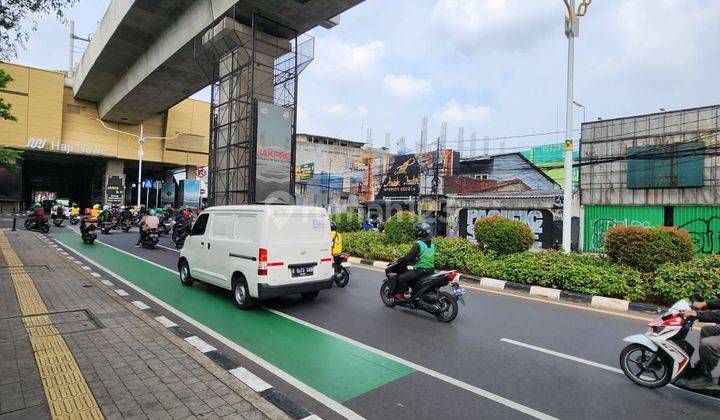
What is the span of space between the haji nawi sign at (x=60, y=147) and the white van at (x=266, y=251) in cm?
3455

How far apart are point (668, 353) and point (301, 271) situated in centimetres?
510

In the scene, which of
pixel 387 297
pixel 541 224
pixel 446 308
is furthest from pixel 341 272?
pixel 541 224

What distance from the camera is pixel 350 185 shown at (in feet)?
133

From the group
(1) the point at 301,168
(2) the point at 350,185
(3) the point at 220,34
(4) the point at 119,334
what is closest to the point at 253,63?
(3) the point at 220,34

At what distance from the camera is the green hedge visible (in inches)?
284

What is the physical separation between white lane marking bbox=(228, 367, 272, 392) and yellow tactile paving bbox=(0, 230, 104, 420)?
121 cm

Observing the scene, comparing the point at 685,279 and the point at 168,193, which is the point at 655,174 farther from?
the point at 168,193

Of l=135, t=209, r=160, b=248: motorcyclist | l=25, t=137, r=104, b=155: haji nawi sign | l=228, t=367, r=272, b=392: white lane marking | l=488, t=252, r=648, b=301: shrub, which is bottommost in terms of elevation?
l=228, t=367, r=272, b=392: white lane marking

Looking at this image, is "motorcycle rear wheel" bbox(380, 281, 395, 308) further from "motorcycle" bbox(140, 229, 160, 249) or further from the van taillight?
"motorcycle" bbox(140, 229, 160, 249)

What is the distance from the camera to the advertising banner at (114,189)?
3781 cm

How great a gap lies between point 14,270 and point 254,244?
7245 mm

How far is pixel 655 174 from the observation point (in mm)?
18047

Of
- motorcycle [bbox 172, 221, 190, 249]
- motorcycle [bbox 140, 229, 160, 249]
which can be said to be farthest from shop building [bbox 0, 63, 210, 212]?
motorcycle [bbox 140, 229, 160, 249]

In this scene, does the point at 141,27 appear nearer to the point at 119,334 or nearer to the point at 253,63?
the point at 253,63
